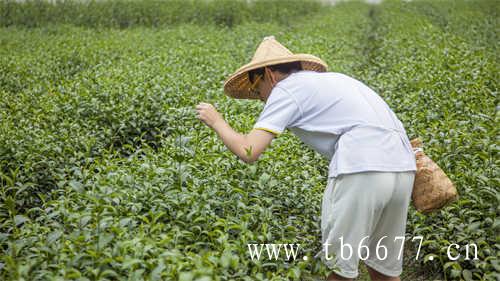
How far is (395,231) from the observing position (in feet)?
9.21

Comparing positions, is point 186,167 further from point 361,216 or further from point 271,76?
point 361,216

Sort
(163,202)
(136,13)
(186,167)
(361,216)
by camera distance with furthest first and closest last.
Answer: (136,13) → (186,167) → (163,202) → (361,216)

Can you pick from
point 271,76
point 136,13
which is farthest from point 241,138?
point 136,13

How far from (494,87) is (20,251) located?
4.85 m

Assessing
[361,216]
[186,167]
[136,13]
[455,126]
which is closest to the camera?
Result: [361,216]

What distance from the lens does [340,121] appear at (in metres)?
2.65

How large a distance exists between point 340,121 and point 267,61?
45cm

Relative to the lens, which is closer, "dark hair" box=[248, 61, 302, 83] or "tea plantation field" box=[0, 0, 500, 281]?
"tea plantation field" box=[0, 0, 500, 281]

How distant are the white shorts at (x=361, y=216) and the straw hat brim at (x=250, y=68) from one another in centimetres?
59

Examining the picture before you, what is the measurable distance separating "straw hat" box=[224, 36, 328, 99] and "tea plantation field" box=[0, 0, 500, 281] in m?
0.47

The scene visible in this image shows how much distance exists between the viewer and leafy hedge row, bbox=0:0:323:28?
1545 centimetres

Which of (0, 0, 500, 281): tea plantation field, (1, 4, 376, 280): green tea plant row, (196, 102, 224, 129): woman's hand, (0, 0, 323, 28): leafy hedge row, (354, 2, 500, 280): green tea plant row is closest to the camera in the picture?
(1, 4, 376, 280): green tea plant row

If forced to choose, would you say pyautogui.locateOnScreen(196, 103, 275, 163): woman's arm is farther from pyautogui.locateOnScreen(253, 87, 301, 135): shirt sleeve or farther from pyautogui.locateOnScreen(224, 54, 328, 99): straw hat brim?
pyautogui.locateOnScreen(224, 54, 328, 99): straw hat brim

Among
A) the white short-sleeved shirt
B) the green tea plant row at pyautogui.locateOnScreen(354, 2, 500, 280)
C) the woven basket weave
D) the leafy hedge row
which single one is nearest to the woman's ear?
the white short-sleeved shirt
